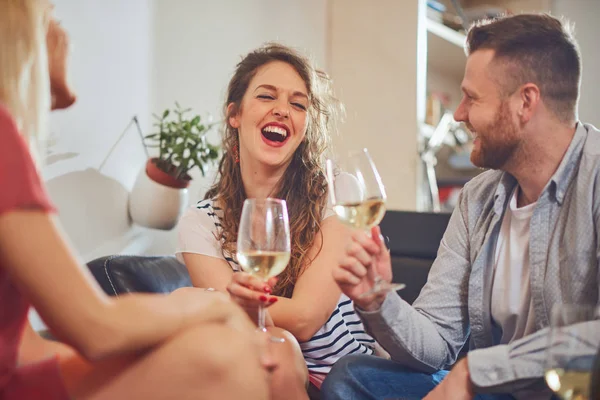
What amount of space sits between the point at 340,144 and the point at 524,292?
90.4 inches

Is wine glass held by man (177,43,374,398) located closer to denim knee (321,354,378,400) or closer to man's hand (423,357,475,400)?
denim knee (321,354,378,400)

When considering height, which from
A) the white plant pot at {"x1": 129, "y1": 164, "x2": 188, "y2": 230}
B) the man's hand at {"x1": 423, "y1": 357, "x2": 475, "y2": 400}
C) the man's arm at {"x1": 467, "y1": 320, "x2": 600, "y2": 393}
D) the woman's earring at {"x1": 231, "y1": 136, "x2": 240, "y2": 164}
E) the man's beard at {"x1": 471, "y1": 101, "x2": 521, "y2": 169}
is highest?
the man's beard at {"x1": 471, "y1": 101, "x2": 521, "y2": 169}

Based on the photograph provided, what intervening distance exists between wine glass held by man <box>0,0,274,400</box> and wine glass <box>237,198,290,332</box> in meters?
0.19

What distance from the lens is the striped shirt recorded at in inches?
71.8

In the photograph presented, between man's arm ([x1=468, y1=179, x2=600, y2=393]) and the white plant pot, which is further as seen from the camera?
the white plant pot

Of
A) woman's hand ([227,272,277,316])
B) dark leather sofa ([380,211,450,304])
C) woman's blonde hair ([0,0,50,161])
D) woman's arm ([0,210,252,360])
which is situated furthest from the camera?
dark leather sofa ([380,211,450,304])

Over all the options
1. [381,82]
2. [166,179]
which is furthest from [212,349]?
[381,82]

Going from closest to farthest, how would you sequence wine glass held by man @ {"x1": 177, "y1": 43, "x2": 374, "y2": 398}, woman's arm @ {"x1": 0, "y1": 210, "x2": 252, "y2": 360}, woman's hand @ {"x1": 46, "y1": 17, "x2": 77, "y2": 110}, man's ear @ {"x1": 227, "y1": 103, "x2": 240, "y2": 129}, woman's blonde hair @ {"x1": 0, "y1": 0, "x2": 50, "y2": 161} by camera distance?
woman's arm @ {"x1": 0, "y1": 210, "x2": 252, "y2": 360} → woman's blonde hair @ {"x1": 0, "y1": 0, "x2": 50, "y2": 161} → woman's hand @ {"x1": 46, "y1": 17, "x2": 77, "y2": 110} → wine glass held by man @ {"x1": 177, "y1": 43, "x2": 374, "y2": 398} → man's ear @ {"x1": 227, "y1": 103, "x2": 240, "y2": 129}

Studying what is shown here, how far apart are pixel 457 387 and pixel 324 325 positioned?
0.56 metres

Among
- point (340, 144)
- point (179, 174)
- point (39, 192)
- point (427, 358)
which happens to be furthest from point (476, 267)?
point (340, 144)

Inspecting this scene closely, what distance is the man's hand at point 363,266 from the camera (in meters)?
1.32

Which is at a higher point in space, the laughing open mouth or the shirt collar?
the laughing open mouth

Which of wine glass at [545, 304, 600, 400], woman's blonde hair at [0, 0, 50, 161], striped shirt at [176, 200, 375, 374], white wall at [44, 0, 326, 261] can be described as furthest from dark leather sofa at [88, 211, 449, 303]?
wine glass at [545, 304, 600, 400]

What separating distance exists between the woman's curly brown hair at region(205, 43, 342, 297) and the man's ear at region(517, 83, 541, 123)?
0.64 metres
